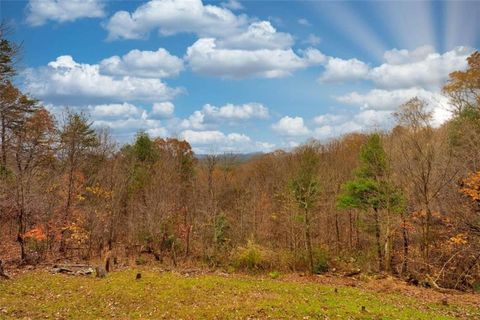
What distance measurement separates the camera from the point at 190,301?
57.3 ft

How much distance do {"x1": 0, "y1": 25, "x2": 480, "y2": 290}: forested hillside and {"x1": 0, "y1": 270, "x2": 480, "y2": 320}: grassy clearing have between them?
16.8 feet

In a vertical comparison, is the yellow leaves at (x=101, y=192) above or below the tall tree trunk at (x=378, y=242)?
above

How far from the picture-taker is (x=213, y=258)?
3198cm

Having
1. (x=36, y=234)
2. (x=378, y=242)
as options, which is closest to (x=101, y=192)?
(x=36, y=234)

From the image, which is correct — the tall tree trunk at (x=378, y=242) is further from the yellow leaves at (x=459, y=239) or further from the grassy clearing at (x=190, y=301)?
the grassy clearing at (x=190, y=301)

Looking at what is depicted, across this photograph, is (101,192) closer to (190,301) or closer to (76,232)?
(76,232)

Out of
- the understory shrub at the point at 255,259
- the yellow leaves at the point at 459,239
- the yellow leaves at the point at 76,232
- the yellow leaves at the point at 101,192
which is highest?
the yellow leaves at the point at 101,192

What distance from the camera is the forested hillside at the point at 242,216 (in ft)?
88.2

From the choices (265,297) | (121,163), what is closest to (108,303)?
(265,297)

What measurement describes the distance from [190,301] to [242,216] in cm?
2429

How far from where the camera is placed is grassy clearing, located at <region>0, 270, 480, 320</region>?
51.5ft

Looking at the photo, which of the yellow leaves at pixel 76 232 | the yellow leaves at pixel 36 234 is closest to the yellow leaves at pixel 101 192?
the yellow leaves at pixel 76 232

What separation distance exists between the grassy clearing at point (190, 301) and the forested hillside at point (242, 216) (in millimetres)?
5131

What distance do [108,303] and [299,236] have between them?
1950cm
